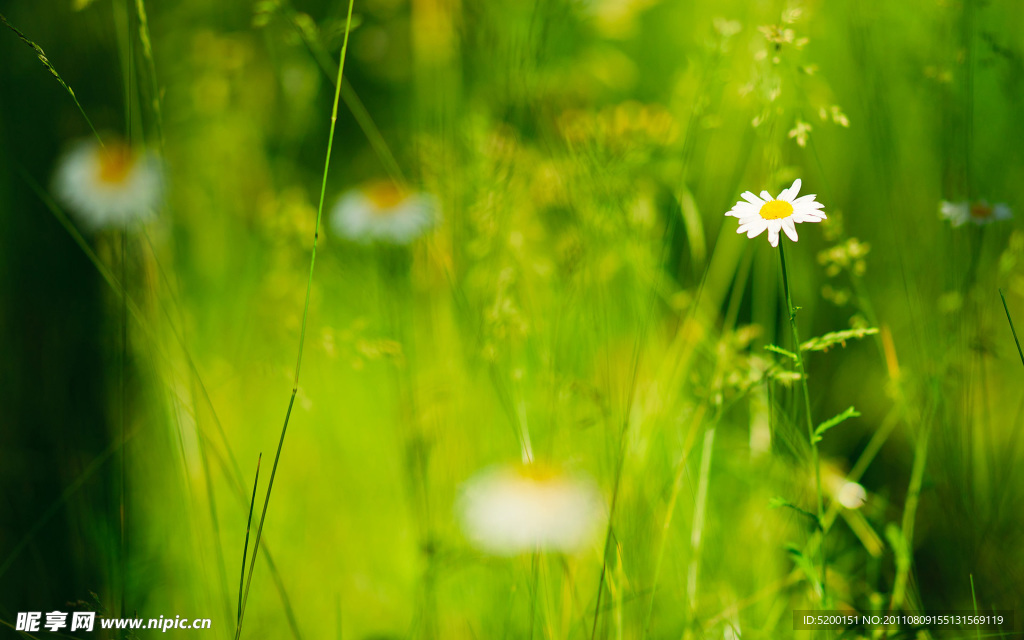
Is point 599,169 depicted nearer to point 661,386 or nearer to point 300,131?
point 661,386

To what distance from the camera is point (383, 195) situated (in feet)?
→ 4.14

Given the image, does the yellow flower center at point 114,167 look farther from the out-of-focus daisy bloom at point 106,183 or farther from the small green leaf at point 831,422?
the small green leaf at point 831,422

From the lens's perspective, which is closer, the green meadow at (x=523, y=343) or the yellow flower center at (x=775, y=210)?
the yellow flower center at (x=775, y=210)

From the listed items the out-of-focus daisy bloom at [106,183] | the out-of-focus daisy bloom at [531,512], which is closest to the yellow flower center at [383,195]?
the out-of-focus daisy bloom at [106,183]

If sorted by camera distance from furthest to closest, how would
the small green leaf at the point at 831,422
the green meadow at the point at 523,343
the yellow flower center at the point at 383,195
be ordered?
the yellow flower center at the point at 383,195, the green meadow at the point at 523,343, the small green leaf at the point at 831,422

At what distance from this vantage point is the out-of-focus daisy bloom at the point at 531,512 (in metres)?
0.73

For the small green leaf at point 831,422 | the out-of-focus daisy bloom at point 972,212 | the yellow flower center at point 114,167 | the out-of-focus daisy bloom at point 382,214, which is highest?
the yellow flower center at point 114,167

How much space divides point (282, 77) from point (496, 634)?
1161mm

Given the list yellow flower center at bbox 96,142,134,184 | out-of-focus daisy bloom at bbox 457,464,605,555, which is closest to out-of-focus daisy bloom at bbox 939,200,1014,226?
out-of-focus daisy bloom at bbox 457,464,605,555

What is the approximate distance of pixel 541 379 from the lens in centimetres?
83

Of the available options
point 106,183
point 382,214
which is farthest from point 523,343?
point 106,183

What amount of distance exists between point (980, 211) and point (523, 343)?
64 centimetres

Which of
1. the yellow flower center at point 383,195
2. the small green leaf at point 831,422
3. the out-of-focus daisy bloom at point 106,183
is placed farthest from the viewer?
the yellow flower center at point 383,195

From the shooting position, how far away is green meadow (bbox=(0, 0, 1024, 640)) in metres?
0.71
